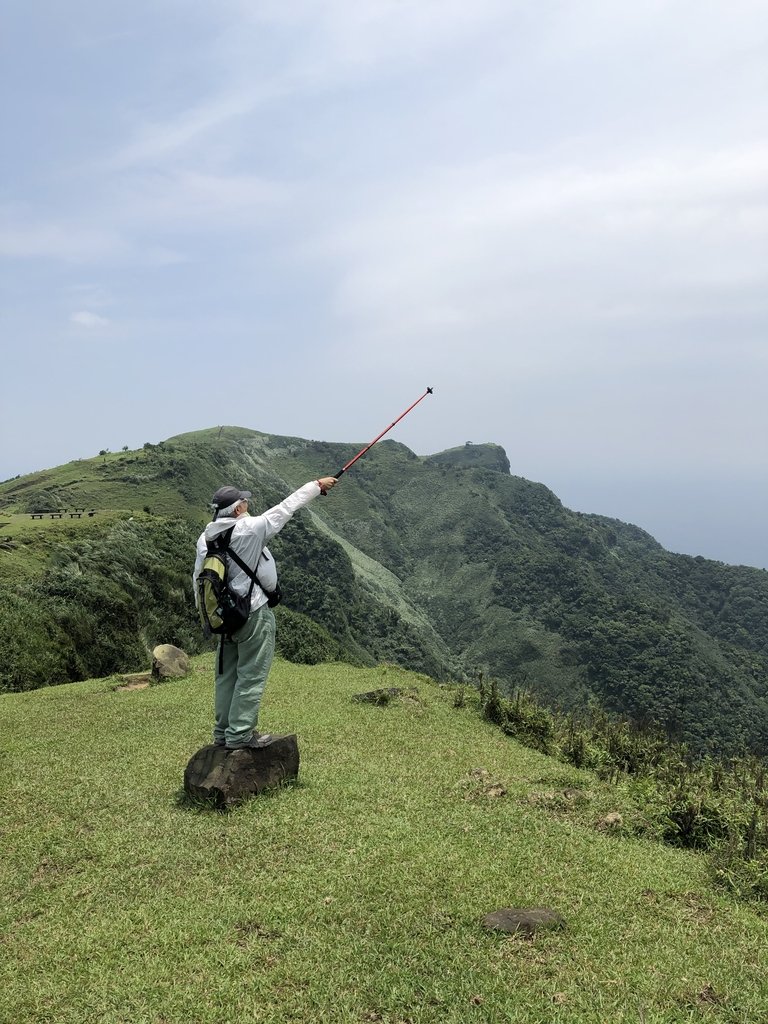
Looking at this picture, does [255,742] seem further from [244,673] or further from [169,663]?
[169,663]

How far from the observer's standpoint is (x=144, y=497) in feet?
216

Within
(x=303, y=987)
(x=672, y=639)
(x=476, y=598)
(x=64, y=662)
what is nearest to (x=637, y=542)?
(x=476, y=598)

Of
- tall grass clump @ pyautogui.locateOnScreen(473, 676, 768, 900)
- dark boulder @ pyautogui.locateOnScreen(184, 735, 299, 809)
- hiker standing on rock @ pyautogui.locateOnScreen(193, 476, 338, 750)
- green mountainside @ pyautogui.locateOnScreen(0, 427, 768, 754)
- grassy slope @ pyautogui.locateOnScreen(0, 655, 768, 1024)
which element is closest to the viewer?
grassy slope @ pyautogui.locateOnScreen(0, 655, 768, 1024)

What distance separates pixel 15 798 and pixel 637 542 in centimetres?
18028

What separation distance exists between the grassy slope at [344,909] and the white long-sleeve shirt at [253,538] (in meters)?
2.80

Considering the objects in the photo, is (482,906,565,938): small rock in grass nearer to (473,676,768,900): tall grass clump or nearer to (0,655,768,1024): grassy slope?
Answer: (0,655,768,1024): grassy slope

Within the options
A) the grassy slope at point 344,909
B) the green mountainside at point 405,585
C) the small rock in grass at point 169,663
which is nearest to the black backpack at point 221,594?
the grassy slope at point 344,909

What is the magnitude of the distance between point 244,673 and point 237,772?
126cm

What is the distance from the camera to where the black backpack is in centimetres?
778

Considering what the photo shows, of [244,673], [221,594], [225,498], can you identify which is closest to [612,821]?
[244,673]

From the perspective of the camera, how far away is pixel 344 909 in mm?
5812

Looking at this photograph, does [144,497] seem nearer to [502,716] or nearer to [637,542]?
[502,716]

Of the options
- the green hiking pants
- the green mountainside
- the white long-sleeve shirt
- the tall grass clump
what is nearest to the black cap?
the white long-sleeve shirt

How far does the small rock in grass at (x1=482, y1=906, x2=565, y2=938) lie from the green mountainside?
14506 millimetres
